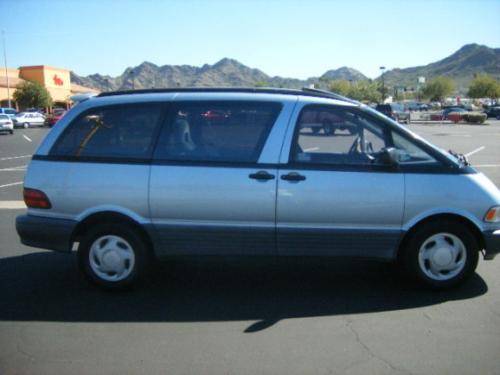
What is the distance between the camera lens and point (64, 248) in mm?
4746

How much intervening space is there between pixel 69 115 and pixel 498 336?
425cm

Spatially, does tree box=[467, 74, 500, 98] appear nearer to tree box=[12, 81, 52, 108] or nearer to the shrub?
the shrub

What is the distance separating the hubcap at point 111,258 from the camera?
4715 millimetres

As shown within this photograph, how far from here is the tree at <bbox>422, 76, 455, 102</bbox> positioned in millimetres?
104250

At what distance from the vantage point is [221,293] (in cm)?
476

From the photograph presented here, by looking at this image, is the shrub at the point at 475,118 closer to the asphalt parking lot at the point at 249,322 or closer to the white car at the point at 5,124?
the white car at the point at 5,124

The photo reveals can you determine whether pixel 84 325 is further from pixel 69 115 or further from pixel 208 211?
pixel 69 115

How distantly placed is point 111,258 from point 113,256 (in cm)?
3

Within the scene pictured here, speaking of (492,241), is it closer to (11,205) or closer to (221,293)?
(221,293)

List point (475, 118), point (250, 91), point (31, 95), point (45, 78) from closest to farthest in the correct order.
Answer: point (250, 91) < point (475, 118) < point (31, 95) < point (45, 78)

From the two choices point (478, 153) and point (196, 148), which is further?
point (478, 153)

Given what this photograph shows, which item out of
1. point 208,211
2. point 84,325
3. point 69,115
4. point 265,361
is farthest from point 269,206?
point 69,115

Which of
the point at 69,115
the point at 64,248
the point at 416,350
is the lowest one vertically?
the point at 416,350

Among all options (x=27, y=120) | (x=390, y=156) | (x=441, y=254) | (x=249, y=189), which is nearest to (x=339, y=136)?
(x=390, y=156)
